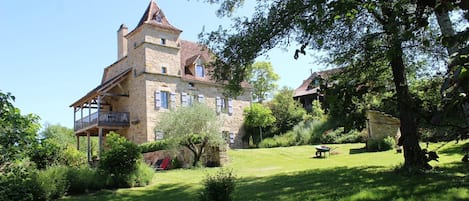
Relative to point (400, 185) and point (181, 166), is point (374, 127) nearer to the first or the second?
point (181, 166)

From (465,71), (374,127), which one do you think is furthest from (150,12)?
(465,71)

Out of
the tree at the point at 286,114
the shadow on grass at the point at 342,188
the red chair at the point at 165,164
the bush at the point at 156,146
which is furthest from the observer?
the tree at the point at 286,114

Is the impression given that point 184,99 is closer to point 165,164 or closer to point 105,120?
point 105,120

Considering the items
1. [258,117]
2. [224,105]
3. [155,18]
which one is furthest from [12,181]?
[224,105]

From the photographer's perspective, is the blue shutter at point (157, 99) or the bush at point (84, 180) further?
the blue shutter at point (157, 99)

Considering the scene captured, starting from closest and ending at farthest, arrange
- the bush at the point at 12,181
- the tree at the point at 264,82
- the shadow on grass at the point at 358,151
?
the bush at the point at 12,181
the shadow on grass at the point at 358,151
the tree at the point at 264,82

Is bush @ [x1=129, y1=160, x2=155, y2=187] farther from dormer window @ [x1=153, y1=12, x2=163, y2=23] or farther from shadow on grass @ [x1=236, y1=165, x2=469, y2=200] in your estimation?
dormer window @ [x1=153, y1=12, x2=163, y2=23]

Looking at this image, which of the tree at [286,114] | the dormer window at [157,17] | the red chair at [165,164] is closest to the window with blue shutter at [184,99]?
the dormer window at [157,17]

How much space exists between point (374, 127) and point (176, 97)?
1323 centimetres

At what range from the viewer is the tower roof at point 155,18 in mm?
25617

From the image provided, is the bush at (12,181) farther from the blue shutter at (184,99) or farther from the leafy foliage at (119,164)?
the blue shutter at (184,99)

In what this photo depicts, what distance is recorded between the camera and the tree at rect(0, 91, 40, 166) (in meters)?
4.95

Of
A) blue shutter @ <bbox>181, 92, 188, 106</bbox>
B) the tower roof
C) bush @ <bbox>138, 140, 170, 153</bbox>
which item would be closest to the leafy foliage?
bush @ <bbox>138, 140, 170, 153</bbox>

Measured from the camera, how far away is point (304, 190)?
7840 mm
